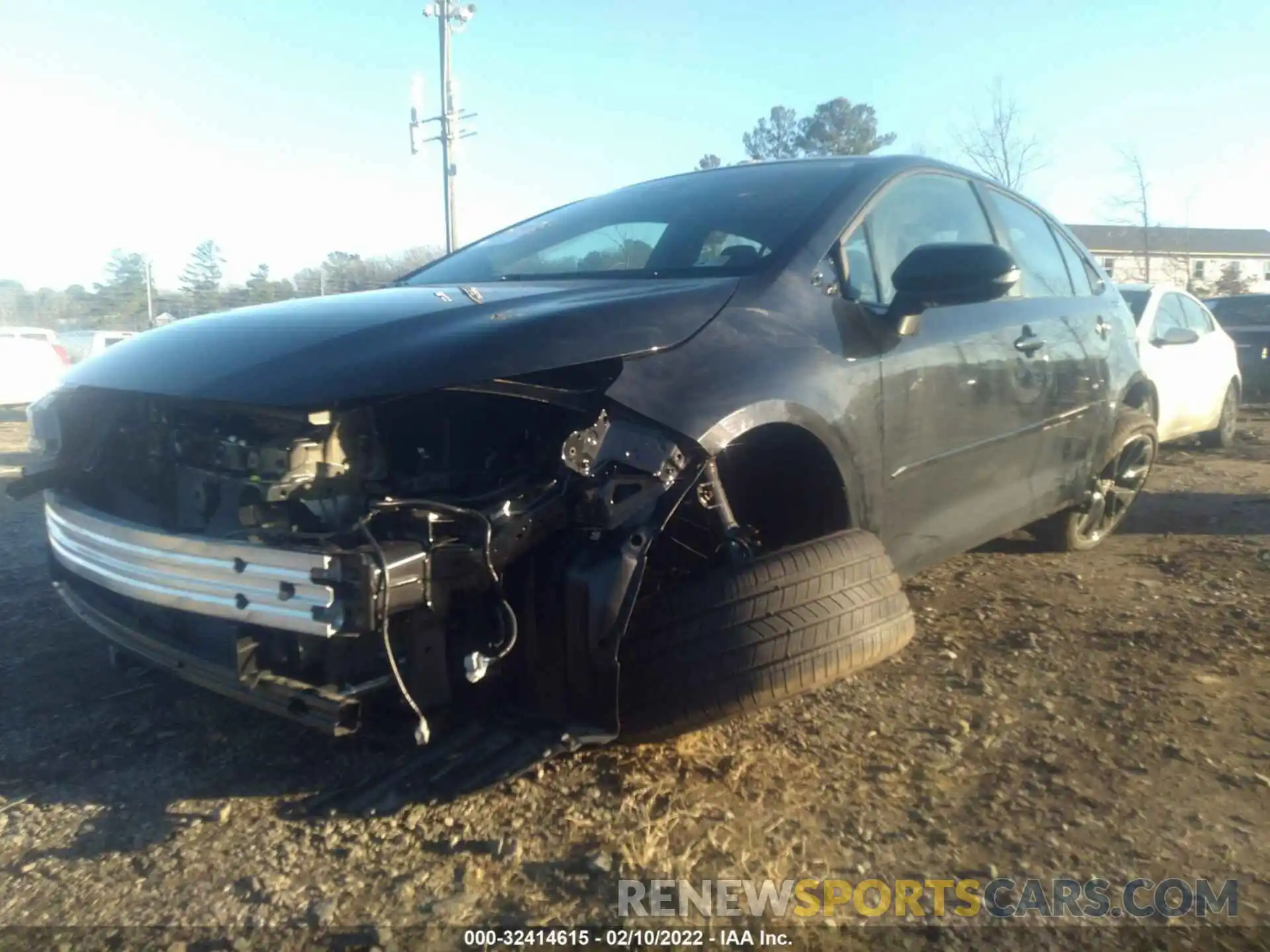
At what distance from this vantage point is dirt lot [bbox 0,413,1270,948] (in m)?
2.11

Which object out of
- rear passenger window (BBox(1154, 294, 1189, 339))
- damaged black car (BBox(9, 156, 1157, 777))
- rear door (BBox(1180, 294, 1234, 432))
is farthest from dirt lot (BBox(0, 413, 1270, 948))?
rear door (BBox(1180, 294, 1234, 432))

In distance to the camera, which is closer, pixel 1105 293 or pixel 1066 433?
pixel 1066 433

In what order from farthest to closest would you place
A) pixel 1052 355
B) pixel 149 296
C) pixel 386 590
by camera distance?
pixel 149 296
pixel 1052 355
pixel 386 590

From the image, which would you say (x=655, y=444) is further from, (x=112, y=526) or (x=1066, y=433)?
(x=1066, y=433)

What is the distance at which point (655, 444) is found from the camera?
2250mm

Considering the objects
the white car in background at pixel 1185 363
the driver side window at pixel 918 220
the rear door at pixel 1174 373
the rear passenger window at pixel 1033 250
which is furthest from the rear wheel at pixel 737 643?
the rear door at pixel 1174 373

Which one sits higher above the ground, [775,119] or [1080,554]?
[775,119]

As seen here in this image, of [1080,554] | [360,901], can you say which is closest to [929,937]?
[360,901]

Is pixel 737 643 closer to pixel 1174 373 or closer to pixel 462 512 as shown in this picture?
pixel 462 512

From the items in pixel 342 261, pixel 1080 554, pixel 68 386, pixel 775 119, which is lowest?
pixel 1080 554

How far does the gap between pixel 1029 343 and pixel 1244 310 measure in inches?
510

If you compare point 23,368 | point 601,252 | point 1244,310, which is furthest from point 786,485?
point 1244,310

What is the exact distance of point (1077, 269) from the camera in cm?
450

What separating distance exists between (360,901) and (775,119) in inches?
1550
